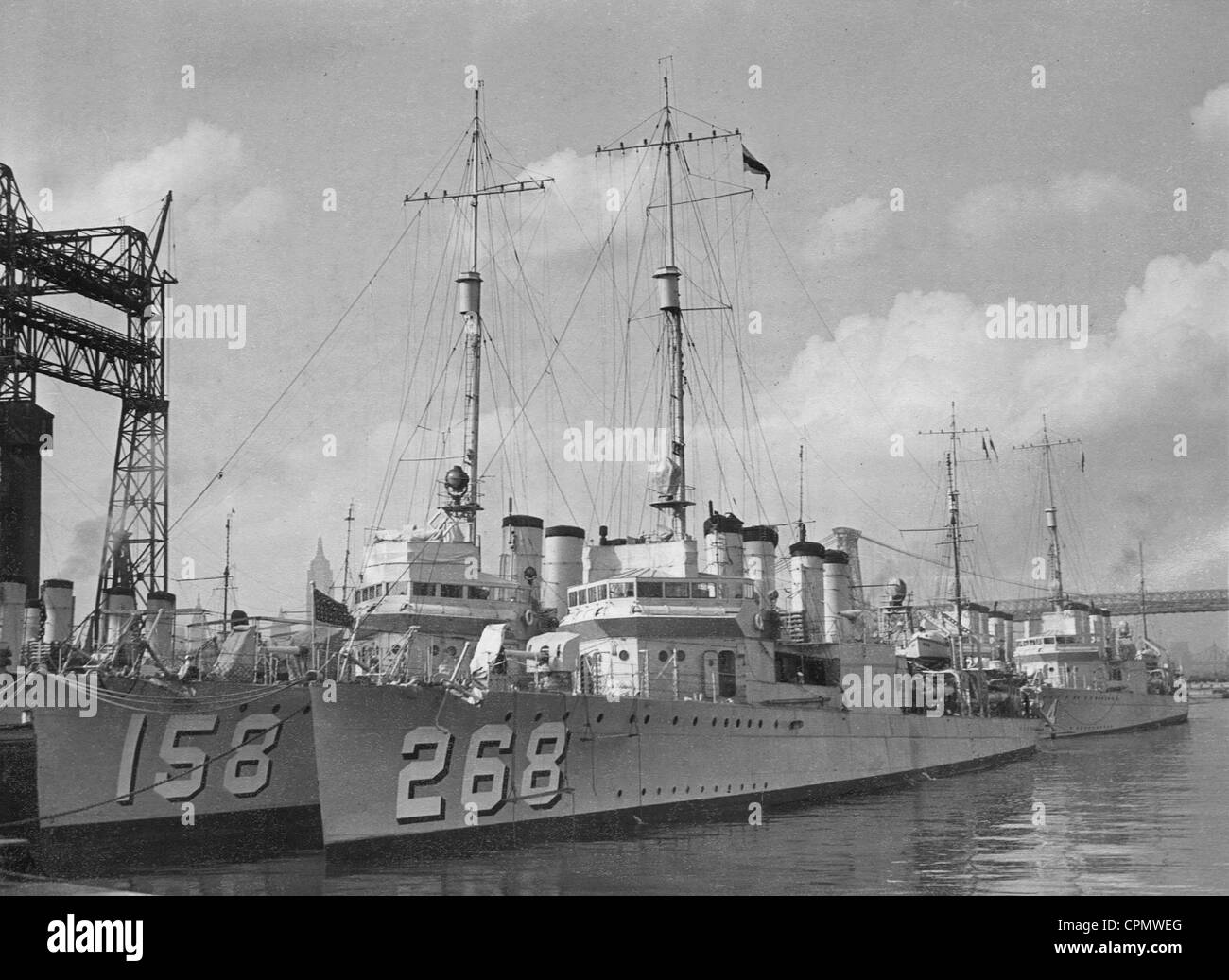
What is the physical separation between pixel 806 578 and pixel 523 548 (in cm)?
745

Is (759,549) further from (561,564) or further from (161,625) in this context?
(161,625)

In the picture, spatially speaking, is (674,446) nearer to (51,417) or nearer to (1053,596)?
(51,417)

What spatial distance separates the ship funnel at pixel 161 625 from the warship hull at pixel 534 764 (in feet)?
8.46

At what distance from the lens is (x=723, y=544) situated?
26641mm

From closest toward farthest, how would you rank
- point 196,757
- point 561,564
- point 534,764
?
1. point 534,764
2. point 196,757
3. point 561,564

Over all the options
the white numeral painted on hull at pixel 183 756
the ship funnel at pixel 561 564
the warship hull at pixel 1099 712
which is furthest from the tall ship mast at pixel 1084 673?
the white numeral painted on hull at pixel 183 756

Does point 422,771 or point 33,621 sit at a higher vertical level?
point 33,621

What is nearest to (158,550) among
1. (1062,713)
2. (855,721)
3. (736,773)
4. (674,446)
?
(674,446)

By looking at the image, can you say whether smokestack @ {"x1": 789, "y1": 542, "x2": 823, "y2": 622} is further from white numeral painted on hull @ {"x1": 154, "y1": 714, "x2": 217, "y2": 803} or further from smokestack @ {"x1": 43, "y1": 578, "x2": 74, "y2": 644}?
smokestack @ {"x1": 43, "y1": 578, "x2": 74, "y2": 644}

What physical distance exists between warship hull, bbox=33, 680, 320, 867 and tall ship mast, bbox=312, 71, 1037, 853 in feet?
8.63

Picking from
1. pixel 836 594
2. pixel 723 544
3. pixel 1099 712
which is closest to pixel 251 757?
pixel 723 544

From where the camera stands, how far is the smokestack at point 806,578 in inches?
1141

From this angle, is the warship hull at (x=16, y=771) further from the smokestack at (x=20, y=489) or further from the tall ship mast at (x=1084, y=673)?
the tall ship mast at (x=1084, y=673)
